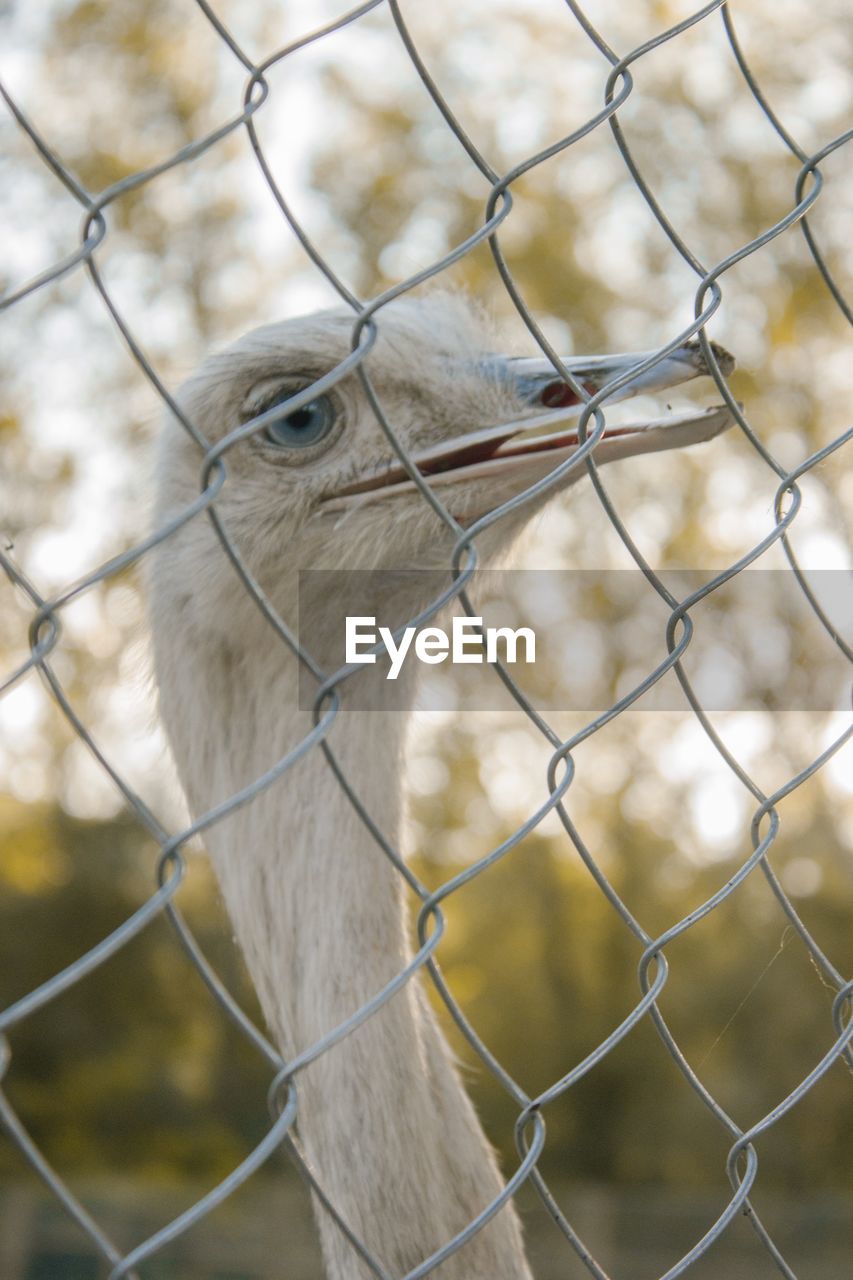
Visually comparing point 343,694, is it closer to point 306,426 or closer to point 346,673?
point 306,426

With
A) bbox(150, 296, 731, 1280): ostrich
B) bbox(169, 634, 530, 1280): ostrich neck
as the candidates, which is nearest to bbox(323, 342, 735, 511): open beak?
bbox(150, 296, 731, 1280): ostrich

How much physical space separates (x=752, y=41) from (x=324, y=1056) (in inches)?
363

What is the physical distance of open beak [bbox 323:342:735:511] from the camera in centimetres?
157

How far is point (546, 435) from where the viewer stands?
1784mm

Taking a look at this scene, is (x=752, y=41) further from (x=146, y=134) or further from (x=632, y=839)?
(x=632, y=839)

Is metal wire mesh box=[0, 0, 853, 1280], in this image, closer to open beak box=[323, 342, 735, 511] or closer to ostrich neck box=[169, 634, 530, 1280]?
open beak box=[323, 342, 735, 511]

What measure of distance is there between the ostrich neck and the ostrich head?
0.18 m

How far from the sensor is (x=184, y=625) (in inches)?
79.0

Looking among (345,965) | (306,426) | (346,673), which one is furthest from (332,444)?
(346,673)

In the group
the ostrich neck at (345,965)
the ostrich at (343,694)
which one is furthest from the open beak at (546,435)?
the ostrich neck at (345,965)

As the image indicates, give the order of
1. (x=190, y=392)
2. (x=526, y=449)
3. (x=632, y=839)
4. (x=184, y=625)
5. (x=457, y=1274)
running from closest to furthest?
(x=457, y=1274) → (x=526, y=449) → (x=184, y=625) → (x=190, y=392) → (x=632, y=839)

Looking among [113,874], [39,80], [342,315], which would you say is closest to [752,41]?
[39,80]

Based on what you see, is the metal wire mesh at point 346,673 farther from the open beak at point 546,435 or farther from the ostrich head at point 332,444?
the ostrich head at point 332,444

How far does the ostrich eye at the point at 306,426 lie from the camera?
6.68ft
